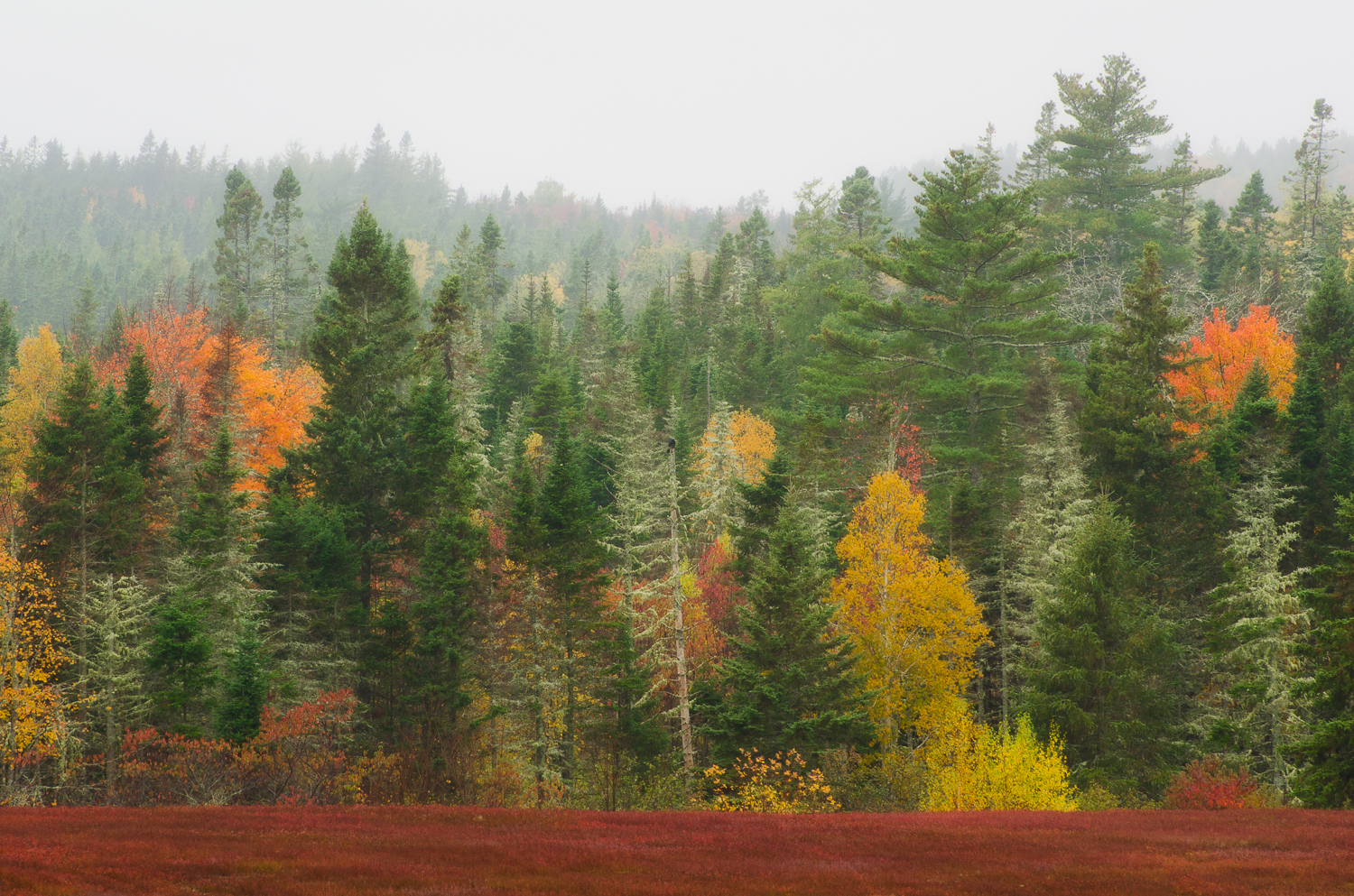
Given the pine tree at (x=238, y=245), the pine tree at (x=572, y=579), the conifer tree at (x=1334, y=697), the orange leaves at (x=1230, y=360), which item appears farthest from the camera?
the pine tree at (x=238, y=245)

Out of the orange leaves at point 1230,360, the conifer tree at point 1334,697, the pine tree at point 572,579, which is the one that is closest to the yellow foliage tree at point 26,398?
the pine tree at point 572,579

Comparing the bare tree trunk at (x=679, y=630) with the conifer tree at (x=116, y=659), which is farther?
the bare tree trunk at (x=679, y=630)

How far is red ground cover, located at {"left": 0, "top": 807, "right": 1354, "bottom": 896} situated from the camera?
10.4m

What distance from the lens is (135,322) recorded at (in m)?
63.2

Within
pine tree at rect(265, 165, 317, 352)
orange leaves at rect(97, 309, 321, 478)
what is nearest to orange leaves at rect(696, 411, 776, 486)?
orange leaves at rect(97, 309, 321, 478)

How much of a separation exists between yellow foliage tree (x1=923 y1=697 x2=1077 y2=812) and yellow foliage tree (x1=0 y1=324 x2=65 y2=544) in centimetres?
3629

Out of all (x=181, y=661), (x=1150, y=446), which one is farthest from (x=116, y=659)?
(x=1150, y=446)

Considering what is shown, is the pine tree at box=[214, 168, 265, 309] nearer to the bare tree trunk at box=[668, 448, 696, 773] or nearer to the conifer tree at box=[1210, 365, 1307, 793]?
the bare tree trunk at box=[668, 448, 696, 773]

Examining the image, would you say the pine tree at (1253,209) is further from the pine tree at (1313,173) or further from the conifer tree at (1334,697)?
the conifer tree at (1334,697)

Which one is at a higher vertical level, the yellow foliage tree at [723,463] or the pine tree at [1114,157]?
the pine tree at [1114,157]

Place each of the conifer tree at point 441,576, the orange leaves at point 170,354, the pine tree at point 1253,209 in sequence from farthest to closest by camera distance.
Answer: the pine tree at point 1253,209 < the orange leaves at point 170,354 < the conifer tree at point 441,576

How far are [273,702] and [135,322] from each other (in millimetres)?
44434

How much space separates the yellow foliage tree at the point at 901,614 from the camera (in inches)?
1292

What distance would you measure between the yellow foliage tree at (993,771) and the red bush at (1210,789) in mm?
2900
